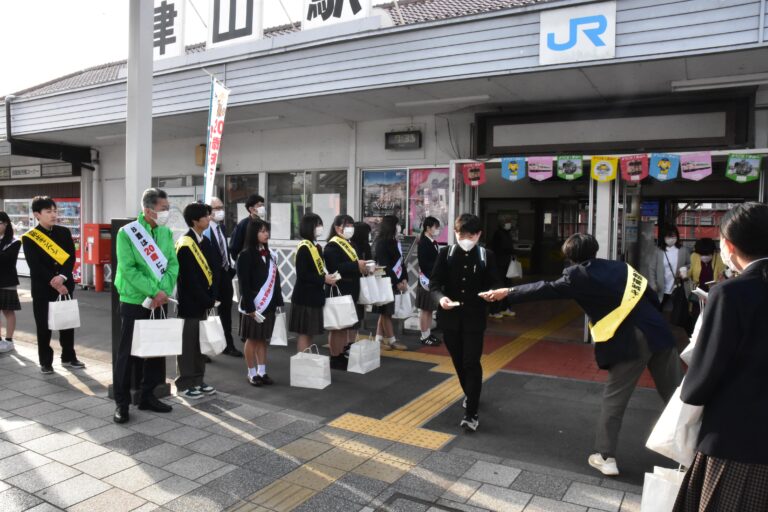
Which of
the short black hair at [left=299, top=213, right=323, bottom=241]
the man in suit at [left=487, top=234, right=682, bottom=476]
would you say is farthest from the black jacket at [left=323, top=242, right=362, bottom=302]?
the man in suit at [left=487, top=234, right=682, bottom=476]

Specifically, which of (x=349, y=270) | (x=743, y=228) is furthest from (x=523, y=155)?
(x=743, y=228)

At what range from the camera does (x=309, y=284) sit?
606 centimetres

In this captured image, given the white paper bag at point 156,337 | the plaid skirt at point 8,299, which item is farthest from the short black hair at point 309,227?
the plaid skirt at point 8,299

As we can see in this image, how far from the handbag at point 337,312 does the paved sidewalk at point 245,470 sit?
4.17 feet

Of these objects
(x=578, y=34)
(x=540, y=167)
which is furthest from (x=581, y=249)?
(x=540, y=167)

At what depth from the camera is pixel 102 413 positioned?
5004 mm

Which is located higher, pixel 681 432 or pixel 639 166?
pixel 639 166

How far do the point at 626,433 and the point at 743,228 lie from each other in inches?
115

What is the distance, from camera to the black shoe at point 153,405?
5.03 m

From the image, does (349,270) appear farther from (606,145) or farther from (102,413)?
(606,145)

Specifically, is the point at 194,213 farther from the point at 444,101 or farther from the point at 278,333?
the point at 444,101

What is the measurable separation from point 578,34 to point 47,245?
6.27m

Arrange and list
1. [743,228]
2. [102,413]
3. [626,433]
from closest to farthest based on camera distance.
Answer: [743,228]
[626,433]
[102,413]

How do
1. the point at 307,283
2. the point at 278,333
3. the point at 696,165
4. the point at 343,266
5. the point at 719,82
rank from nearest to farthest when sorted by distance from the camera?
the point at 278,333, the point at 307,283, the point at 343,266, the point at 719,82, the point at 696,165
